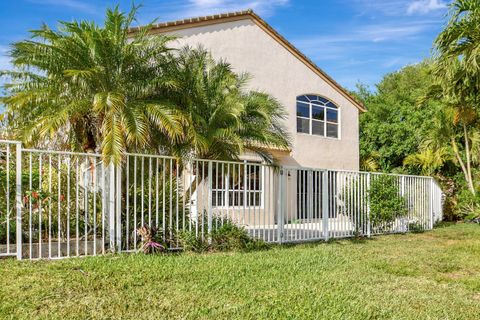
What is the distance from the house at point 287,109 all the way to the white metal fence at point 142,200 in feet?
0.26

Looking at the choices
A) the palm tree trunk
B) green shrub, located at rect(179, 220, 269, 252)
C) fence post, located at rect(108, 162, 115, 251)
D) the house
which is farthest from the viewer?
the palm tree trunk

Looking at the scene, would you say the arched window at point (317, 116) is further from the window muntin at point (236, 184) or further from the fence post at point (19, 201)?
the fence post at point (19, 201)

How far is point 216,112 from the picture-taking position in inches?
443

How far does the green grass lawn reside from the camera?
5.99 m

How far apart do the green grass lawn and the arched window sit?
1167 centimetres

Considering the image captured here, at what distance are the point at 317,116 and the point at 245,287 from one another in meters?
16.2

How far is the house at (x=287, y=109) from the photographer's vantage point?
39.9 feet

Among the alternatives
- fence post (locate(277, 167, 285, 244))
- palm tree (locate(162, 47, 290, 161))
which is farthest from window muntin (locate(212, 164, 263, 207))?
fence post (locate(277, 167, 285, 244))

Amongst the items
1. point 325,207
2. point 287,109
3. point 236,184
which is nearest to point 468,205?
point 287,109

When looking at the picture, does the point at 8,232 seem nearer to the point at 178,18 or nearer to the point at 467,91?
the point at 178,18

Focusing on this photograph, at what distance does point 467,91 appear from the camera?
14773 mm

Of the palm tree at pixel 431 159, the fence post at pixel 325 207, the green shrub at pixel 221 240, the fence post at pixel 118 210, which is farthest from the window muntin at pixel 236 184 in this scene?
the palm tree at pixel 431 159

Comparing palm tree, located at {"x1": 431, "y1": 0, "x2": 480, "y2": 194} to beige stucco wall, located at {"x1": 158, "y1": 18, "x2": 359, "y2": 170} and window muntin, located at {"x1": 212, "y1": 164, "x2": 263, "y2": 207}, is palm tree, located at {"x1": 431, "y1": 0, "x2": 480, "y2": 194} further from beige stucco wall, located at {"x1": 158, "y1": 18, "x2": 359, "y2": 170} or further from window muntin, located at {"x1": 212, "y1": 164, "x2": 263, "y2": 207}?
beige stucco wall, located at {"x1": 158, "y1": 18, "x2": 359, "y2": 170}

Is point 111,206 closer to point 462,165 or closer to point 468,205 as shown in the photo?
point 468,205
